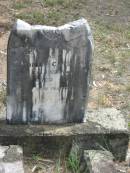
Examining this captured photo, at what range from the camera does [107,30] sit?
8594mm

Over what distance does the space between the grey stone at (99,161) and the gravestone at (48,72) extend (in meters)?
0.47

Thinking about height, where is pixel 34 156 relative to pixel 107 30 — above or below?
below

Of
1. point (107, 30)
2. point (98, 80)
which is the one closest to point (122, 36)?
point (107, 30)

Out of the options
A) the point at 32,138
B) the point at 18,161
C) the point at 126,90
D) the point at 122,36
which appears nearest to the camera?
the point at 18,161

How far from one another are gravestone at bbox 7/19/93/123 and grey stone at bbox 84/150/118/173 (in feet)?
1.53

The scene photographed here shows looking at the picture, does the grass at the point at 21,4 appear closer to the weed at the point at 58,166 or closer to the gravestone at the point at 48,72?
the gravestone at the point at 48,72

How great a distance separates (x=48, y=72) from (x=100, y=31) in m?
3.70

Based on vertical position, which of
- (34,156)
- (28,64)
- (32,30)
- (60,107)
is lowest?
(34,156)

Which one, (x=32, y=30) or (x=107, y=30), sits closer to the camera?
(x=32, y=30)

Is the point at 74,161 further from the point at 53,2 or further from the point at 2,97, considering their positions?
the point at 53,2

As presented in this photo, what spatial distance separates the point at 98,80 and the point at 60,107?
2.03 m

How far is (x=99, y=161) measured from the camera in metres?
4.70

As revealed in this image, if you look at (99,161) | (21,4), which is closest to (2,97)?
(99,161)

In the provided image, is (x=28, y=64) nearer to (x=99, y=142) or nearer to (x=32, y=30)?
(x=32, y=30)
